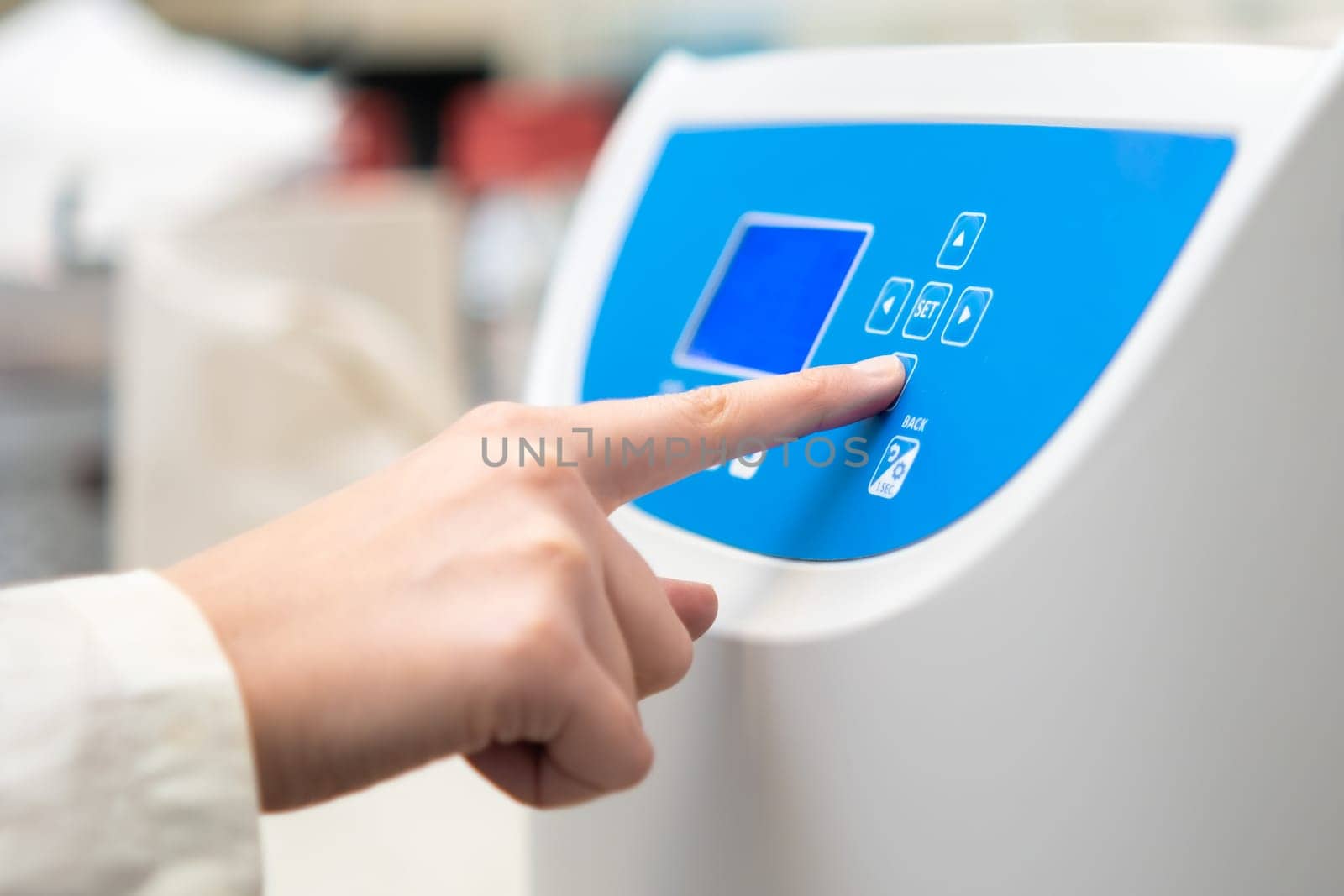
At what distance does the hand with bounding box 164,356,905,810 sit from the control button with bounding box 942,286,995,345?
0.11 feet

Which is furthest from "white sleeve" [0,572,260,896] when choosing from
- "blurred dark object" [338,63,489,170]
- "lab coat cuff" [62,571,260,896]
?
"blurred dark object" [338,63,489,170]

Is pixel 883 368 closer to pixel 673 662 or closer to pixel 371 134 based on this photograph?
pixel 673 662

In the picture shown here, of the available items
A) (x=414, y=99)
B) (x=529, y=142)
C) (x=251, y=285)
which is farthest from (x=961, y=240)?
(x=414, y=99)

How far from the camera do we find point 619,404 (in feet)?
1.06

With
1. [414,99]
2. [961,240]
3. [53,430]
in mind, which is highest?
[414,99]

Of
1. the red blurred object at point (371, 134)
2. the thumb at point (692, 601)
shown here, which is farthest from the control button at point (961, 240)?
the red blurred object at point (371, 134)

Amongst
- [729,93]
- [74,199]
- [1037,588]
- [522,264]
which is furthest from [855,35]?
[1037,588]

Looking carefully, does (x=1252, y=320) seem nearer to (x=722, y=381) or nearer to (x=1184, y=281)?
(x=1184, y=281)

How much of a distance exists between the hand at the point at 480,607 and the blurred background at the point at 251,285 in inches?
7.0

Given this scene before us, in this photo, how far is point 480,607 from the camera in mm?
285

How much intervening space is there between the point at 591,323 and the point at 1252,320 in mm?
250

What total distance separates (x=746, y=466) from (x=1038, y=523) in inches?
4.2

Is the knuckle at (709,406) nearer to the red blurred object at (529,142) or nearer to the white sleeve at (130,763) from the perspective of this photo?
the white sleeve at (130,763)

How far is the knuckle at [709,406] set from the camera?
1.06 ft
